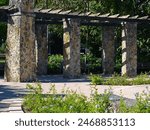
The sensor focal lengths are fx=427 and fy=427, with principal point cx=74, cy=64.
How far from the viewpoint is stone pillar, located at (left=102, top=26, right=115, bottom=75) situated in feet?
98.0

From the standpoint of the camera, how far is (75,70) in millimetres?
26188

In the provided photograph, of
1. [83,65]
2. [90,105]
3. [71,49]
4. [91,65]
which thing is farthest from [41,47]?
[90,105]

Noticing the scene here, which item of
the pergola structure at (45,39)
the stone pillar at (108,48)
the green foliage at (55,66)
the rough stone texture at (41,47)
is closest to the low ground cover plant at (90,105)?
the pergola structure at (45,39)

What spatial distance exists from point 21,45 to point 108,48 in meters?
9.03

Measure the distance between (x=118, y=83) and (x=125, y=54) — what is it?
749cm

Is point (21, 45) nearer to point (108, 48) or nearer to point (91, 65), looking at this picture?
point (108, 48)

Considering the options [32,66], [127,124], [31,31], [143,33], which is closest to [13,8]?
[31,31]

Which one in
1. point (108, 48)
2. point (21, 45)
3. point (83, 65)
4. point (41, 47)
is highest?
point (21, 45)

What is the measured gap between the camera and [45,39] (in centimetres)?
2838

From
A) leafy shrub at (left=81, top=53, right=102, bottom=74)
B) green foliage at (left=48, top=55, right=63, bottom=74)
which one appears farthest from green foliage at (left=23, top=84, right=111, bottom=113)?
leafy shrub at (left=81, top=53, right=102, bottom=74)

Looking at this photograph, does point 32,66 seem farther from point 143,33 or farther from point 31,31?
point 143,33

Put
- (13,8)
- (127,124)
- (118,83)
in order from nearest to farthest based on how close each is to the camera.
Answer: (127,124) < (118,83) < (13,8)

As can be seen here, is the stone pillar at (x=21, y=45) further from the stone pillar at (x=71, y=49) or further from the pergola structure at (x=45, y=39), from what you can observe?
the stone pillar at (x=71, y=49)

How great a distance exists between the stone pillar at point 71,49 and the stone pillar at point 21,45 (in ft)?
12.0
